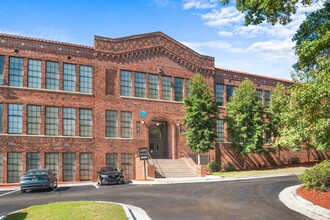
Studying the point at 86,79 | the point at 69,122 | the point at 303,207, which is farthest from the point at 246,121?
the point at 303,207

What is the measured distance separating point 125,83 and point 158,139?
261 inches

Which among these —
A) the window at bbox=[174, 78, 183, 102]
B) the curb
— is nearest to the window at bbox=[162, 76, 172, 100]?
the window at bbox=[174, 78, 183, 102]

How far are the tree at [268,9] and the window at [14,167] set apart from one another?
22.8m

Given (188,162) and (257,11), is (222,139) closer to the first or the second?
(188,162)

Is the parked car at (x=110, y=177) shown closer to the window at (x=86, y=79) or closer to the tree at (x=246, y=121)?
the window at (x=86, y=79)

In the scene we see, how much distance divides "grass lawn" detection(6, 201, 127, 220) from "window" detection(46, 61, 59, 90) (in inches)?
792

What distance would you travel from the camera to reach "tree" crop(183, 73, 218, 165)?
3469cm

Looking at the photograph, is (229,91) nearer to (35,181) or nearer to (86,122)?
(86,122)

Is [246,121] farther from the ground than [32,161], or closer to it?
farther from the ground

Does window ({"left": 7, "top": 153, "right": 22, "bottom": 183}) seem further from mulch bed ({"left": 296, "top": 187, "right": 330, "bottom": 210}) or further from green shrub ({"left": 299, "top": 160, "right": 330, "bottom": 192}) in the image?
green shrub ({"left": 299, "top": 160, "right": 330, "bottom": 192})

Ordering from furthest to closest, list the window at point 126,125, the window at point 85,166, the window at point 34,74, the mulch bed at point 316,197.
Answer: the window at point 126,125 → the window at point 85,166 → the window at point 34,74 → the mulch bed at point 316,197

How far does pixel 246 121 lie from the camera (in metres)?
38.3

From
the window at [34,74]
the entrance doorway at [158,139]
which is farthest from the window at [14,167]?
the entrance doorway at [158,139]

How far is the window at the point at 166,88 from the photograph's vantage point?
38.0m
